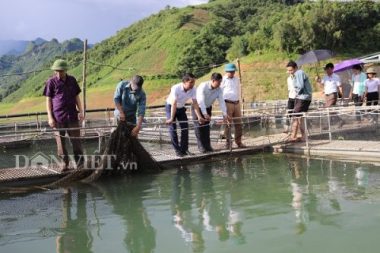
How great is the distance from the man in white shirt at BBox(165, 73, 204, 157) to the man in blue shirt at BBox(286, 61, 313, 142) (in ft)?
7.63

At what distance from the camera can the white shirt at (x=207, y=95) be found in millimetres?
10039

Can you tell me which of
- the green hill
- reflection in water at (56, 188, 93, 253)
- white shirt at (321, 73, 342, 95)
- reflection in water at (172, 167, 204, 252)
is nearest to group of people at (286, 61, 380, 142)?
white shirt at (321, 73, 342, 95)

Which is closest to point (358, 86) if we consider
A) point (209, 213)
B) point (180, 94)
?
point (180, 94)

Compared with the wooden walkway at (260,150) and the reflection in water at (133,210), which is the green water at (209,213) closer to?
the reflection in water at (133,210)

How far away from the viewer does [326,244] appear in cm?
486

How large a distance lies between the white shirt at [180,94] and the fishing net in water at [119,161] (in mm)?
1131

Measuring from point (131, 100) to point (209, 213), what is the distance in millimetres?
3464

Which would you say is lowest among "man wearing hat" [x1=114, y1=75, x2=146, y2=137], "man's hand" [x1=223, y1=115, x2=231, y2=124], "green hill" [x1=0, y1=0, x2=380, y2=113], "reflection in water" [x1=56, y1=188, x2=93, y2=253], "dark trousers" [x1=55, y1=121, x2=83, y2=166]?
"reflection in water" [x1=56, y1=188, x2=93, y2=253]

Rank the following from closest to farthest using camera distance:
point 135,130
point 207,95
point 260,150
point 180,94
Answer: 1. point 135,130
2. point 180,94
3. point 207,95
4. point 260,150

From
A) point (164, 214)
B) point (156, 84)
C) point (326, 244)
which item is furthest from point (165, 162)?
point (156, 84)

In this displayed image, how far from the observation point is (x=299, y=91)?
35.6 feet

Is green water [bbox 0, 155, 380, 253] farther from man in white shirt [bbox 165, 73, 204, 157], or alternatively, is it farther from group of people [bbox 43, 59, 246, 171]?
man in white shirt [bbox 165, 73, 204, 157]

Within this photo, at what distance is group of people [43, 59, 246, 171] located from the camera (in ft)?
27.6

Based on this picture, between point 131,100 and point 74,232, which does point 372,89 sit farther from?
point 74,232
